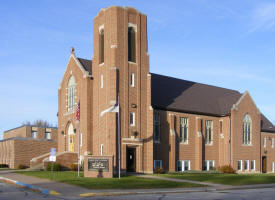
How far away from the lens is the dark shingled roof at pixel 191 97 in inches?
1698

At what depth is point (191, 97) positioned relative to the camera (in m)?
47.2

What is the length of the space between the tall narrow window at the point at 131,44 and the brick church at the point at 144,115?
0.31 feet

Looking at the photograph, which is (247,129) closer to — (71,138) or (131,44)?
(131,44)

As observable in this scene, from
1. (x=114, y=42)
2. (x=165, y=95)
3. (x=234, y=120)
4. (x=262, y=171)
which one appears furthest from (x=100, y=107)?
(x=262, y=171)

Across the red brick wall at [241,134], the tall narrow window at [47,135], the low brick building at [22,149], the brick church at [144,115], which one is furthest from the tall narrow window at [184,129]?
the tall narrow window at [47,135]

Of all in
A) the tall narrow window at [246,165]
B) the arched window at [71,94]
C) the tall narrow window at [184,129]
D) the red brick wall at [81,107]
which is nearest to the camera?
the red brick wall at [81,107]

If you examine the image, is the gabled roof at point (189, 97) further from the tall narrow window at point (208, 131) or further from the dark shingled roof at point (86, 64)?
the dark shingled roof at point (86, 64)

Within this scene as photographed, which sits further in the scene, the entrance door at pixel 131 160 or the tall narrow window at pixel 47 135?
the tall narrow window at pixel 47 135

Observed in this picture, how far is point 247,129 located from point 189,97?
27.2 ft

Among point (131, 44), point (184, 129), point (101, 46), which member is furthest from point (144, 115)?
point (101, 46)

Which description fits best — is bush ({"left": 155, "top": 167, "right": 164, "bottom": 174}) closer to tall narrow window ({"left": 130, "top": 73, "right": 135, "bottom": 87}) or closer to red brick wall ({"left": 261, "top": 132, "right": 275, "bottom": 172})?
tall narrow window ({"left": 130, "top": 73, "right": 135, "bottom": 87})

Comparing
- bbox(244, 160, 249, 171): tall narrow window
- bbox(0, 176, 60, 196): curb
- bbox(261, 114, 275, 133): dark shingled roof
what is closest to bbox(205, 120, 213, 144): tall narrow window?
bbox(244, 160, 249, 171): tall narrow window

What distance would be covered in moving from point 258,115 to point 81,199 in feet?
116

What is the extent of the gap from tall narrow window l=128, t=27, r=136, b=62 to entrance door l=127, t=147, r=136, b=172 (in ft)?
28.2
